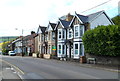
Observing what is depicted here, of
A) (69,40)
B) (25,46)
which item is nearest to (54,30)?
(69,40)

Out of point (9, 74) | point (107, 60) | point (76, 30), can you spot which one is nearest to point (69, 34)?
point (76, 30)

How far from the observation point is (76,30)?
29.5 meters

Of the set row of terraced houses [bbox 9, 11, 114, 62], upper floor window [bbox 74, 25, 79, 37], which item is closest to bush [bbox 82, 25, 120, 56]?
row of terraced houses [bbox 9, 11, 114, 62]

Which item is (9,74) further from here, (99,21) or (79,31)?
(99,21)

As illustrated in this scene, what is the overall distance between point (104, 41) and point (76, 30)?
9.72 metres

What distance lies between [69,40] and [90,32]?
921 centimetres

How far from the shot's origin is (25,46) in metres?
65.1

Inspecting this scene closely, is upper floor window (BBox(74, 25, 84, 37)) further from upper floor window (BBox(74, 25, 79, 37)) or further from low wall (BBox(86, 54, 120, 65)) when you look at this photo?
low wall (BBox(86, 54, 120, 65))

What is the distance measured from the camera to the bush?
19344 millimetres

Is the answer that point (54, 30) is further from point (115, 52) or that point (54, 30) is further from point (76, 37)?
point (115, 52)

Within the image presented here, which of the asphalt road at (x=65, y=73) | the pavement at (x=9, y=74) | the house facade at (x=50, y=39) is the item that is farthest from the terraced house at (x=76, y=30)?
the pavement at (x=9, y=74)

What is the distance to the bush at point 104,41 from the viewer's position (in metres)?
19.3

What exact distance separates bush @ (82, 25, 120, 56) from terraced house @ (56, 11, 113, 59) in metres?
5.32

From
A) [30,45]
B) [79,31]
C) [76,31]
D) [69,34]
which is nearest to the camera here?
[79,31]
